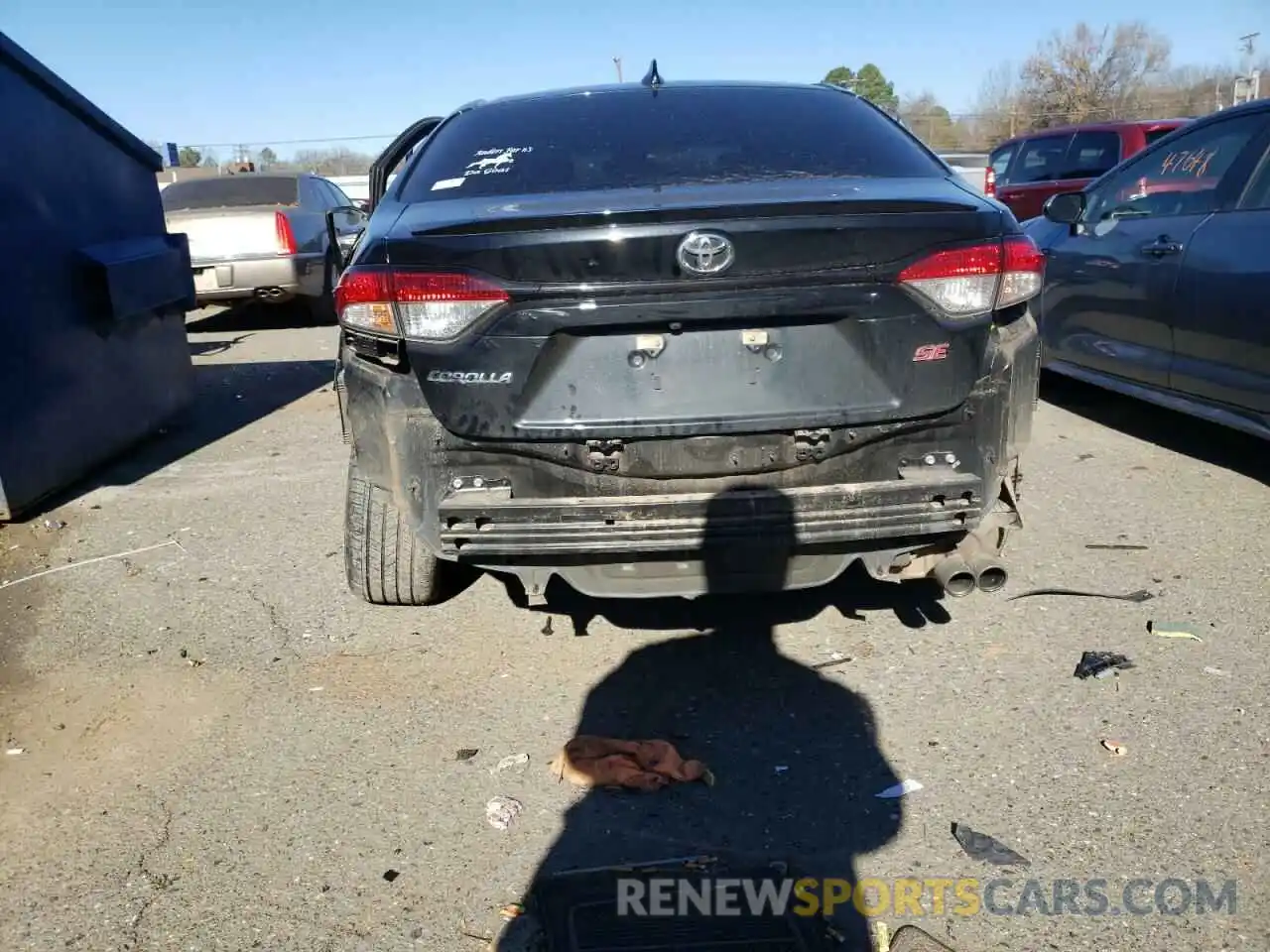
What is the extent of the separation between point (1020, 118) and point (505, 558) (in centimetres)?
4501

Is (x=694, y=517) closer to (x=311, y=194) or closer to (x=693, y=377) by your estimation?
(x=693, y=377)

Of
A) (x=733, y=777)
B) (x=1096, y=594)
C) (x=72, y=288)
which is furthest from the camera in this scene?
(x=72, y=288)

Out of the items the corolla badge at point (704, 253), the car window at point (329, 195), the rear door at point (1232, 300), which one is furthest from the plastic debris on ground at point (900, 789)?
the car window at point (329, 195)

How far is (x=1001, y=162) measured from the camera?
1399 cm

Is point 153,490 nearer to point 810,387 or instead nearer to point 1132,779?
point 810,387

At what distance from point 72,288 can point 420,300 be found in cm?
378

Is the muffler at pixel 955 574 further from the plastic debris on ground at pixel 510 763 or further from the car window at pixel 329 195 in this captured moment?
the car window at pixel 329 195

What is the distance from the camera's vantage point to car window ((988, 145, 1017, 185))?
13.4 meters

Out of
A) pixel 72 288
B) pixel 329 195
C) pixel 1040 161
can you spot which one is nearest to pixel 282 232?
pixel 329 195

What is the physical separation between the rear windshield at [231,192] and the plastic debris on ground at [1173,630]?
988 cm

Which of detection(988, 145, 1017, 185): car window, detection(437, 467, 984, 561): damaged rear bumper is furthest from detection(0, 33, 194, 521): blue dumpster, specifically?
detection(988, 145, 1017, 185): car window

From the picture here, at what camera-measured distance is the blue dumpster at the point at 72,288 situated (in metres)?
5.00

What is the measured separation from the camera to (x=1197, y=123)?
5270 mm

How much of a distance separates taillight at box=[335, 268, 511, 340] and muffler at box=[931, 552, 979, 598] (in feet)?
4.78
